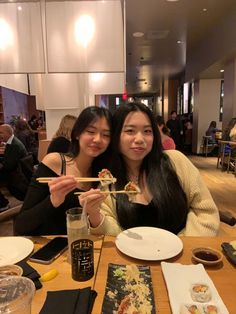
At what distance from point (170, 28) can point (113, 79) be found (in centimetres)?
306

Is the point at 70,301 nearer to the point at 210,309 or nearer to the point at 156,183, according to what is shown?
the point at 210,309

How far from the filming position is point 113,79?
3912 millimetres

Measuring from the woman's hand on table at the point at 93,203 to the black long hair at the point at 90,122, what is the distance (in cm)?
39

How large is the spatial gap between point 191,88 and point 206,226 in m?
9.53

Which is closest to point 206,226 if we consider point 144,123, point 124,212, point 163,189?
point 163,189

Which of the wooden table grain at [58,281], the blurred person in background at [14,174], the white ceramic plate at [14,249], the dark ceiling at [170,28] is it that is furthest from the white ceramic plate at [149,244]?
the dark ceiling at [170,28]

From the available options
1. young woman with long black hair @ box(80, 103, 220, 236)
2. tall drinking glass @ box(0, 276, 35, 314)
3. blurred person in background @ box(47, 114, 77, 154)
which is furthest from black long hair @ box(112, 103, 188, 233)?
blurred person in background @ box(47, 114, 77, 154)

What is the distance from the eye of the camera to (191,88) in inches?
396

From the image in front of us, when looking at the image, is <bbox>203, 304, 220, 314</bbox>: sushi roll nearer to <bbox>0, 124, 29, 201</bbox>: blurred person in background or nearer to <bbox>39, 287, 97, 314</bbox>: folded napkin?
<bbox>39, 287, 97, 314</bbox>: folded napkin

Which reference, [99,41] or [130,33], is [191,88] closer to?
[130,33]

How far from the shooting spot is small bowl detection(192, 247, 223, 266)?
904 millimetres

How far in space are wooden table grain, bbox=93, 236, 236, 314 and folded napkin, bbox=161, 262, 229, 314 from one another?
2 cm

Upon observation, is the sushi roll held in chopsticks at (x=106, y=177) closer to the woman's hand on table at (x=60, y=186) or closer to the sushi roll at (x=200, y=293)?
the woman's hand on table at (x=60, y=186)

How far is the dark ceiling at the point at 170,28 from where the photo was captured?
4.90 m
